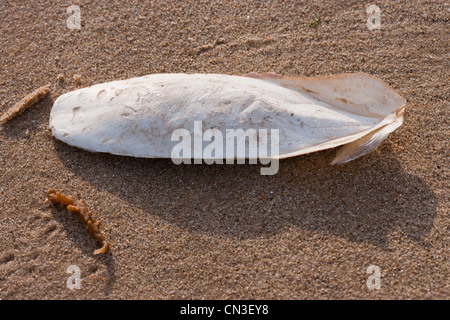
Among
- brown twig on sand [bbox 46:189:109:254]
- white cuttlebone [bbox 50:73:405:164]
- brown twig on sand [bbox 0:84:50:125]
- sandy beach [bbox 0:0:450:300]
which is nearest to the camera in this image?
sandy beach [bbox 0:0:450:300]

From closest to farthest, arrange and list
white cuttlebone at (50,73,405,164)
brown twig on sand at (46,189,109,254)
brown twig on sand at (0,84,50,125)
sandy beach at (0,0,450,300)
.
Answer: sandy beach at (0,0,450,300), brown twig on sand at (46,189,109,254), white cuttlebone at (50,73,405,164), brown twig on sand at (0,84,50,125)

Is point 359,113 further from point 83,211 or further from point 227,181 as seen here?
point 83,211

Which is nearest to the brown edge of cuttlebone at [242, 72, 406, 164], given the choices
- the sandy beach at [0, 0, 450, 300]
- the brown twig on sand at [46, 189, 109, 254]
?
the sandy beach at [0, 0, 450, 300]

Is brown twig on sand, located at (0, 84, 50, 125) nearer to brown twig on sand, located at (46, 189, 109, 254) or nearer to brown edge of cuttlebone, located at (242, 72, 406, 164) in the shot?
brown twig on sand, located at (46, 189, 109, 254)

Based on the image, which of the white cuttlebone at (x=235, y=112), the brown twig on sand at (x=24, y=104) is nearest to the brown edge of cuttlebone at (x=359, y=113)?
the white cuttlebone at (x=235, y=112)

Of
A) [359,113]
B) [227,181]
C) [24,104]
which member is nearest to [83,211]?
[227,181]

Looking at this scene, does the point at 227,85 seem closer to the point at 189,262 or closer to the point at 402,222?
the point at 189,262
